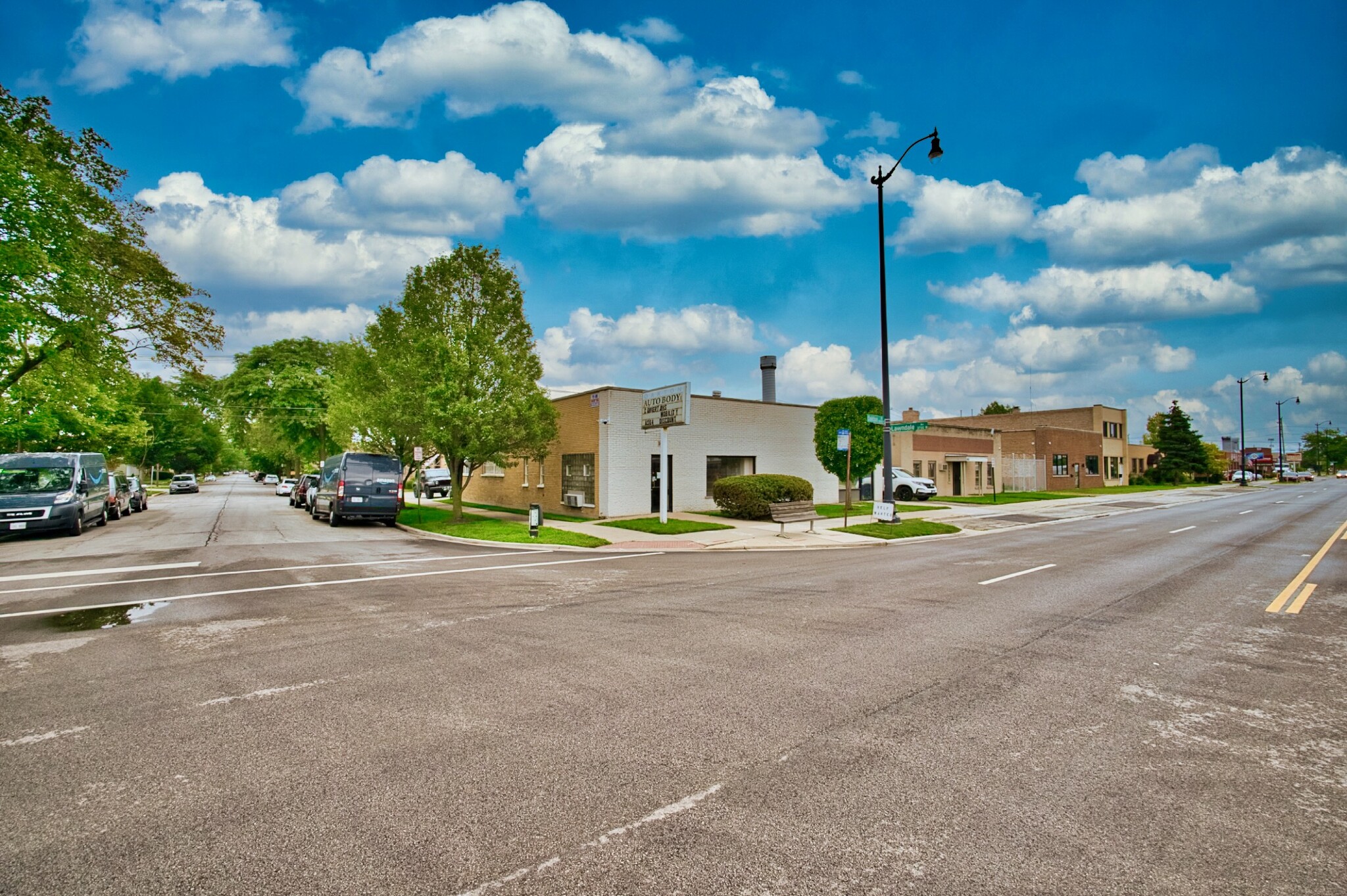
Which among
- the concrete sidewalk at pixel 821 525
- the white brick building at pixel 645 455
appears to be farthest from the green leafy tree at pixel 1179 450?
the white brick building at pixel 645 455

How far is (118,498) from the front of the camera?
88.8 ft

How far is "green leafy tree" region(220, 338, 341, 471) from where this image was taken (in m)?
49.5

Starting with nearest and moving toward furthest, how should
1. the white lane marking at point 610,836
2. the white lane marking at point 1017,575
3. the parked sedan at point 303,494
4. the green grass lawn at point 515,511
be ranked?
the white lane marking at point 610,836
the white lane marking at point 1017,575
the green grass lawn at point 515,511
the parked sedan at point 303,494

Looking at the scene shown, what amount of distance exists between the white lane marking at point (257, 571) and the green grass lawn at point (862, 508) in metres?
12.7

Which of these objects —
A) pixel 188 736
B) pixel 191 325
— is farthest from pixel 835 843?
pixel 191 325

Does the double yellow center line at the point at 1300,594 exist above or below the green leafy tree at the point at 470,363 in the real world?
below

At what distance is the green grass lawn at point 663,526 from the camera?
19656 millimetres

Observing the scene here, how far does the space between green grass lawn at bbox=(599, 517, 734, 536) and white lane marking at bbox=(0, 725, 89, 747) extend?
1519 centimetres

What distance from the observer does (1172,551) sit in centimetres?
1488

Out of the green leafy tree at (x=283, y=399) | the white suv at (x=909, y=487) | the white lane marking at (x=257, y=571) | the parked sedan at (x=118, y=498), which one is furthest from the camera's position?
the green leafy tree at (x=283, y=399)

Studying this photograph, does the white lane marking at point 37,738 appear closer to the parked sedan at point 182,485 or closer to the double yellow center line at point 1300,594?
the double yellow center line at point 1300,594

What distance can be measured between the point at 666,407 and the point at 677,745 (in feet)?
58.5

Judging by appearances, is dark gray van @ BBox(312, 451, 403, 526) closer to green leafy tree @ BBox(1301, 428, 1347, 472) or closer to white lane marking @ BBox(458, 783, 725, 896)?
white lane marking @ BBox(458, 783, 725, 896)

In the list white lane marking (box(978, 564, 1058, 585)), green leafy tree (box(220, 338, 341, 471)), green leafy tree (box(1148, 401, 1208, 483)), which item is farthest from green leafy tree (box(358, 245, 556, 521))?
green leafy tree (box(1148, 401, 1208, 483))
